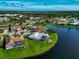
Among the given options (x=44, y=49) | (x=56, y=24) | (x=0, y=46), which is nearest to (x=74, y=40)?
(x=44, y=49)

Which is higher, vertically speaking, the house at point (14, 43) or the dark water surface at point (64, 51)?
the house at point (14, 43)

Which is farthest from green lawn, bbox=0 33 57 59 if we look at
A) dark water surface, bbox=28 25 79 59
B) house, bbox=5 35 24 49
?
dark water surface, bbox=28 25 79 59

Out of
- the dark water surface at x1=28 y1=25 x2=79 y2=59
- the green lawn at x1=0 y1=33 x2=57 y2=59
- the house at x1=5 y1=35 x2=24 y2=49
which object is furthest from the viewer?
the house at x1=5 y1=35 x2=24 y2=49

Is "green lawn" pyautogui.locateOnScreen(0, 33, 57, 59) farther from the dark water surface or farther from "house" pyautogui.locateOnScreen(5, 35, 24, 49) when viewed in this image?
the dark water surface

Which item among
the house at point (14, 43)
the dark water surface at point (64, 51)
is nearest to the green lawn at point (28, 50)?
the house at point (14, 43)

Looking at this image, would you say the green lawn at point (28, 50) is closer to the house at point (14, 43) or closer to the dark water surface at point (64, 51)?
the house at point (14, 43)

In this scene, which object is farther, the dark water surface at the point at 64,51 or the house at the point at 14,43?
the house at the point at 14,43

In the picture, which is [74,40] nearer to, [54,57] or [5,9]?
[54,57]

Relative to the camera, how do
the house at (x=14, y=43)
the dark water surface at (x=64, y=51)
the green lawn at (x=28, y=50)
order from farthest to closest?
the house at (x=14, y=43) → the dark water surface at (x=64, y=51) → the green lawn at (x=28, y=50)

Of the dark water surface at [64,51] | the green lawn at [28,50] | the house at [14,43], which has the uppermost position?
the house at [14,43]

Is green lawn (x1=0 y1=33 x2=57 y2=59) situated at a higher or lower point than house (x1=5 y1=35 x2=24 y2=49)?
lower

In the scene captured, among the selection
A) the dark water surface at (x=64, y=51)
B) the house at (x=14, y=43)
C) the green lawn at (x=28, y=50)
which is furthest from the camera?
the house at (x=14, y=43)
